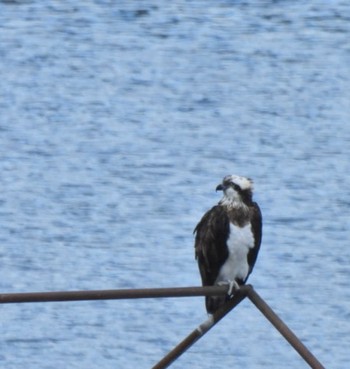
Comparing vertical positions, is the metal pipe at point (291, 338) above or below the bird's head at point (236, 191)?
above

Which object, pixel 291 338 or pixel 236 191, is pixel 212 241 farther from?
pixel 291 338

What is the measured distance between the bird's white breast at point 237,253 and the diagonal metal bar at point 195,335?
2.77 feet

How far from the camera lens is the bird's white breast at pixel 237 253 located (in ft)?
9.57

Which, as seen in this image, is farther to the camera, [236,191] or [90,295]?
[236,191]

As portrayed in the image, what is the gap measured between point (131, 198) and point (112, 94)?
29 centimetres

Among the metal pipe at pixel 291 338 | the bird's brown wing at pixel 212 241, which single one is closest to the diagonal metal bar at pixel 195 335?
the metal pipe at pixel 291 338

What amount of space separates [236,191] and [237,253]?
0.46 ft

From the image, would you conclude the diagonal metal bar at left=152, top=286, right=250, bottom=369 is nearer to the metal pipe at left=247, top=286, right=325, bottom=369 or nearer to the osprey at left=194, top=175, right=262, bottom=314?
the metal pipe at left=247, top=286, right=325, bottom=369

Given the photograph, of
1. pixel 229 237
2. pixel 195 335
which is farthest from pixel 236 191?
pixel 195 335

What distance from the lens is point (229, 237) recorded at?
292cm

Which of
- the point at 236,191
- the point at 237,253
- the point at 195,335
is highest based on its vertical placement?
the point at 195,335

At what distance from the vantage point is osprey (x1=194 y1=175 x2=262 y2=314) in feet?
9.57

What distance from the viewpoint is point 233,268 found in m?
2.97

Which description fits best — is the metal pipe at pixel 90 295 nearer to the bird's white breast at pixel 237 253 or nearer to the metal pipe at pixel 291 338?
the metal pipe at pixel 291 338
